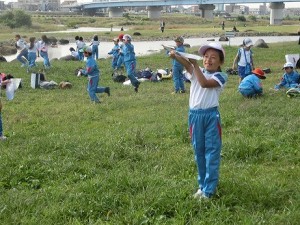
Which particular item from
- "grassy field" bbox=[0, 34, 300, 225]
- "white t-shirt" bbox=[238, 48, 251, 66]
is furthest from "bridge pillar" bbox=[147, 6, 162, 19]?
"grassy field" bbox=[0, 34, 300, 225]

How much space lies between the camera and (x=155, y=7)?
108 meters

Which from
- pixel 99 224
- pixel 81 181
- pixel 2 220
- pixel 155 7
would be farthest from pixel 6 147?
pixel 155 7

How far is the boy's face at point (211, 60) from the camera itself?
16.3 ft

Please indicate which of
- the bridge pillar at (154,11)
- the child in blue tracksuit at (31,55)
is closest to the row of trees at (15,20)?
the bridge pillar at (154,11)

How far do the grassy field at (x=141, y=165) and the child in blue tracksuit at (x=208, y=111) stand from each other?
1.03 feet

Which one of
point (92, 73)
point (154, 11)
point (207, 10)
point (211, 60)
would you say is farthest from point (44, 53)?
point (207, 10)

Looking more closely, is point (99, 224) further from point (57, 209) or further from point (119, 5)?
point (119, 5)

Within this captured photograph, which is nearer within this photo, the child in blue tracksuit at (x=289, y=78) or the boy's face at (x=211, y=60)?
the boy's face at (x=211, y=60)

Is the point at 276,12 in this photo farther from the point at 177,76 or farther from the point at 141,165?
the point at 141,165

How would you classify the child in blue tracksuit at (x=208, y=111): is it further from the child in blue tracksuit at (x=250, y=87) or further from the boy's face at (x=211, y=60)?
the child in blue tracksuit at (x=250, y=87)

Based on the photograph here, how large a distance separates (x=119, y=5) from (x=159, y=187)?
107601 mm

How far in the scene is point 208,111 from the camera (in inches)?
197

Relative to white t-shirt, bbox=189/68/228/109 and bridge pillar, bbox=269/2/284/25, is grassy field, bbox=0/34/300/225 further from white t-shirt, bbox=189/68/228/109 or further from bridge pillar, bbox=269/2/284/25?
bridge pillar, bbox=269/2/284/25

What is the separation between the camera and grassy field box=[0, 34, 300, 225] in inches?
192
